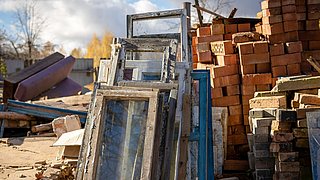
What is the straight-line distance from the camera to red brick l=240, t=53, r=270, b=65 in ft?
21.0

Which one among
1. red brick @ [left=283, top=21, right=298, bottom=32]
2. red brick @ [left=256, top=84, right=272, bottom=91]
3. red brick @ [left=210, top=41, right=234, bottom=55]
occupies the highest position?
red brick @ [left=283, top=21, right=298, bottom=32]

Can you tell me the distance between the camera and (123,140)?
3340 mm

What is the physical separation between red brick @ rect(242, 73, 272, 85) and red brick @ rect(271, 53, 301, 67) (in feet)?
0.70

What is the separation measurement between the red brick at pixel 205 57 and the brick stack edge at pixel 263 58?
18 cm

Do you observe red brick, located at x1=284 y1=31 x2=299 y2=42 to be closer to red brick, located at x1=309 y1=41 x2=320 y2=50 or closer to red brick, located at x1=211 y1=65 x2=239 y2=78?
red brick, located at x1=309 y1=41 x2=320 y2=50

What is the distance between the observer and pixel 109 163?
3273mm

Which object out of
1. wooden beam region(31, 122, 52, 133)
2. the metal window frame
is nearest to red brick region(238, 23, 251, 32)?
the metal window frame

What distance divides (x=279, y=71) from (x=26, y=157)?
419 cm

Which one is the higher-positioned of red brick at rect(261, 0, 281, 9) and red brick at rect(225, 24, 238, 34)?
red brick at rect(261, 0, 281, 9)

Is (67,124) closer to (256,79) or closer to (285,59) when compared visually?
(256,79)

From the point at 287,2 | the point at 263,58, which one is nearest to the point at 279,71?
the point at 263,58

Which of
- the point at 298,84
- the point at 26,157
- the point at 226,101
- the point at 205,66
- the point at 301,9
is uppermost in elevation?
the point at 301,9

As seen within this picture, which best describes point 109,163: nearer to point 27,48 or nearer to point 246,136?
point 246,136

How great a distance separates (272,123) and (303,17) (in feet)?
8.16
